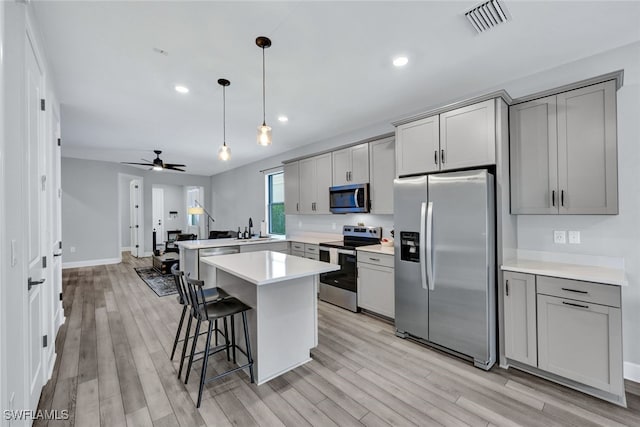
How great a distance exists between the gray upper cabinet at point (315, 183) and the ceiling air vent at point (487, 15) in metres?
2.79

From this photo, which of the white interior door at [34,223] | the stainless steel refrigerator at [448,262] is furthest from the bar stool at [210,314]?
the stainless steel refrigerator at [448,262]

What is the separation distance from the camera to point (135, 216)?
882cm

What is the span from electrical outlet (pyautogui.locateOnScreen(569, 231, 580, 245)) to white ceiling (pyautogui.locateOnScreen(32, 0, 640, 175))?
5.18 feet

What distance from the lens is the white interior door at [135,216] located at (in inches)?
332

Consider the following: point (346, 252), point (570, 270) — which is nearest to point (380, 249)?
point (346, 252)

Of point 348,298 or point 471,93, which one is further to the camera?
point 348,298

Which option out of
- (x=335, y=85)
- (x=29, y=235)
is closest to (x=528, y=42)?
(x=335, y=85)

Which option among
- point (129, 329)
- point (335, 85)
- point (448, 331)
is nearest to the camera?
point (448, 331)

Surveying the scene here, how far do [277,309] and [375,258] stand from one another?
1.59 m

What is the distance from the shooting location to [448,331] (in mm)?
2691

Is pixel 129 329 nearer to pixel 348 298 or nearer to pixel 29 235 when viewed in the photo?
pixel 29 235

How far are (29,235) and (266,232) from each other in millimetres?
4644

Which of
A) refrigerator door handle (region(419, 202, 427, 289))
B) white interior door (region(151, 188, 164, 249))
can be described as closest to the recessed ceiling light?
refrigerator door handle (region(419, 202, 427, 289))

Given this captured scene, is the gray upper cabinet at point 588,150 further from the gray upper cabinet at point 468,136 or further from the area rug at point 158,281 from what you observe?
the area rug at point 158,281
